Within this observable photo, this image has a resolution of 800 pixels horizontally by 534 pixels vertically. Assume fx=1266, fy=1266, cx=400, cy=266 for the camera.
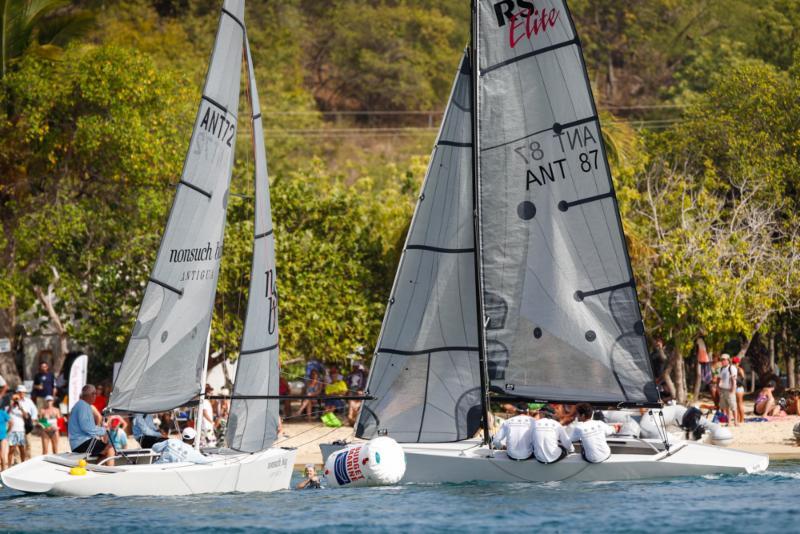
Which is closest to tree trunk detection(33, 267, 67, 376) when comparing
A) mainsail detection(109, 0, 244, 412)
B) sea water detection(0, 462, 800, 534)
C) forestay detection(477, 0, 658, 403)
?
mainsail detection(109, 0, 244, 412)

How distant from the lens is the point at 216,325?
33.1m

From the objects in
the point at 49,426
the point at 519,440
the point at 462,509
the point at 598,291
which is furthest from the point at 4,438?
the point at 598,291

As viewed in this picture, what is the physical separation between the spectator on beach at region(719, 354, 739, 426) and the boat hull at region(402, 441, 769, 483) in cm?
1017

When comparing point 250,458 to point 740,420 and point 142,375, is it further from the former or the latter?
point 740,420

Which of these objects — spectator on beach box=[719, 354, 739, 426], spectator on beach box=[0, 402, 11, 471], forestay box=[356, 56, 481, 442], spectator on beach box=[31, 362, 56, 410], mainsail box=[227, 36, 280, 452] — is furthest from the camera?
spectator on beach box=[31, 362, 56, 410]

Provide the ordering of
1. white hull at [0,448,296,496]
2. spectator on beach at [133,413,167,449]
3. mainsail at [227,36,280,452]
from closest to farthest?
white hull at [0,448,296,496] → spectator on beach at [133,413,167,449] → mainsail at [227,36,280,452]

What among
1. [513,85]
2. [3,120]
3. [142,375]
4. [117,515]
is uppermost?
[3,120]

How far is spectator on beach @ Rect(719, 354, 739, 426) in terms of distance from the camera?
2962 cm

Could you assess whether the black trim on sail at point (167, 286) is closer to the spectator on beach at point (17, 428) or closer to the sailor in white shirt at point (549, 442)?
the sailor in white shirt at point (549, 442)

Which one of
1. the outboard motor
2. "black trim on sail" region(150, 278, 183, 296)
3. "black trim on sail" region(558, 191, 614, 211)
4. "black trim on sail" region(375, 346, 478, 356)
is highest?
"black trim on sail" region(558, 191, 614, 211)

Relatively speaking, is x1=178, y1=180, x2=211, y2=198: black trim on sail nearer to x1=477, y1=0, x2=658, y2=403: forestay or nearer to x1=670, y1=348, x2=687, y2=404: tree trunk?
x1=477, y1=0, x2=658, y2=403: forestay

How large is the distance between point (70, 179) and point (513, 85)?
2078cm

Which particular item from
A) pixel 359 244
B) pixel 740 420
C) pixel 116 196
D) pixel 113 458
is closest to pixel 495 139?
pixel 113 458

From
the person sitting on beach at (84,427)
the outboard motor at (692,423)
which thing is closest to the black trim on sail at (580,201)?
the outboard motor at (692,423)
